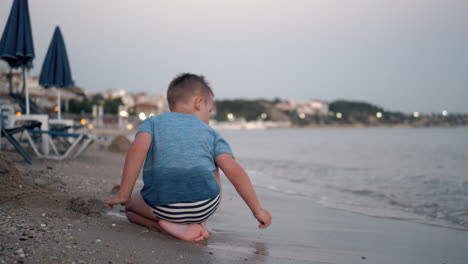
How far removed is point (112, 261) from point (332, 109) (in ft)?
413

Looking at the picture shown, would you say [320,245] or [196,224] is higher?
[196,224]

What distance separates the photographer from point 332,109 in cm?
12300

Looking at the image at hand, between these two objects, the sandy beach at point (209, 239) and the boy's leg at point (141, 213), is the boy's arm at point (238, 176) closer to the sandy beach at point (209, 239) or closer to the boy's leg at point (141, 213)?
the sandy beach at point (209, 239)

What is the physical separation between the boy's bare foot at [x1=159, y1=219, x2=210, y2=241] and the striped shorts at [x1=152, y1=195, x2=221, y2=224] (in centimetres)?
3

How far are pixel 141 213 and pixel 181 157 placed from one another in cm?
62

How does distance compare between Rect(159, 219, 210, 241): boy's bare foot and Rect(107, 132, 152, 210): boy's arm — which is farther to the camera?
Rect(159, 219, 210, 241): boy's bare foot

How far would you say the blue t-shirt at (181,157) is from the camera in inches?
85.5

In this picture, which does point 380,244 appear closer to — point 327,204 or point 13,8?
point 327,204

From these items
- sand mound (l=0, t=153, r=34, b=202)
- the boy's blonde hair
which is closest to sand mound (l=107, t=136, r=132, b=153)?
sand mound (l=0, t=153, r=34, b=202)

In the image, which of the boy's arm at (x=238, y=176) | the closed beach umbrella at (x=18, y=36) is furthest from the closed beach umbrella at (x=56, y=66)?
the boy's arm at (x=238, y=176)

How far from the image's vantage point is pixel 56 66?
393 inches

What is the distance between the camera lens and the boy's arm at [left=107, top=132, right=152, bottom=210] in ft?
6.95

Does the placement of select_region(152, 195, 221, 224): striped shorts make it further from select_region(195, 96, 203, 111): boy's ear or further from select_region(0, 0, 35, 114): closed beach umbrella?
select_region(0, 0, 35, 114): closed beach umbrella

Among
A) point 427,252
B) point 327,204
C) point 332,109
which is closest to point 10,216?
point 427,252
